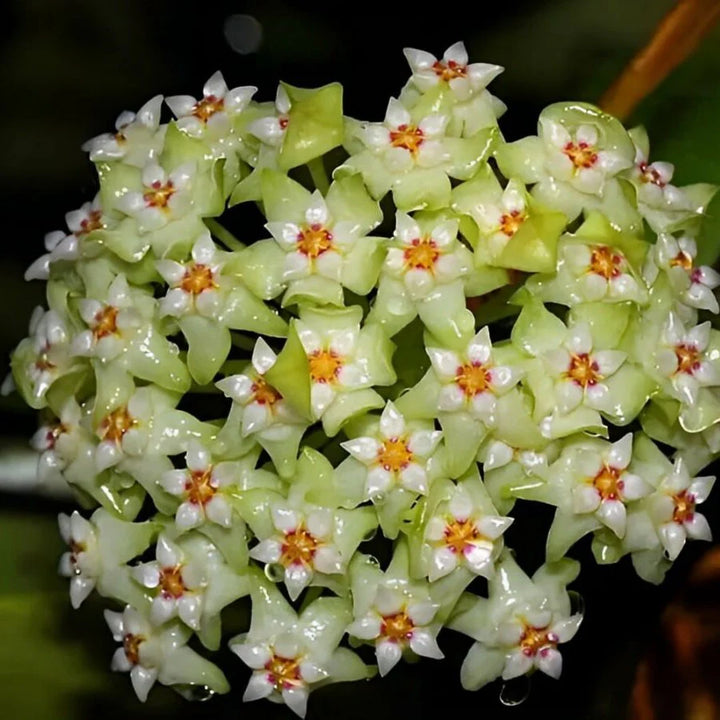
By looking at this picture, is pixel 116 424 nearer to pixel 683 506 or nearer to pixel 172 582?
pixel 172 582

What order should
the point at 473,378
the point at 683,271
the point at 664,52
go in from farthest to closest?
1. the point at 664,52
2. the point at 683,271
3. the point at 473,378

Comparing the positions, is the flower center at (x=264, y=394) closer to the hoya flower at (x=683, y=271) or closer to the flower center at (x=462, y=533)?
the flower center at (x=462, y=533)

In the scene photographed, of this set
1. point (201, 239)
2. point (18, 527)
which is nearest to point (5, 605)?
point (18, 527)

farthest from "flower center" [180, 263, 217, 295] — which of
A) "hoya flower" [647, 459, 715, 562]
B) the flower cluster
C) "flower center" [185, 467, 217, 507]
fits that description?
"hoya flower" [647, 459, 715, 562]

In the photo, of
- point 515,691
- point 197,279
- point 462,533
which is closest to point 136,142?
point 197,279

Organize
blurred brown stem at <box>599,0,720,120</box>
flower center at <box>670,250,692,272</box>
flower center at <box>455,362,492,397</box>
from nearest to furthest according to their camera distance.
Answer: flower center at <box>455,362,492,397</box> < flower center at <box>670,250,692,272</box> < blurred brown stem at <box>599,0,720,120</box>

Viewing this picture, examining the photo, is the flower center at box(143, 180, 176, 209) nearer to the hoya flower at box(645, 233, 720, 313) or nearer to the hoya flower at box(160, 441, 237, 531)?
the hoya flower at box(160, 441, 237, 531)
